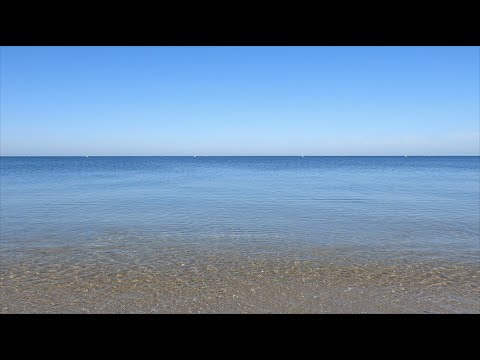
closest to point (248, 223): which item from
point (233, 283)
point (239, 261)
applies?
point (239, 261)

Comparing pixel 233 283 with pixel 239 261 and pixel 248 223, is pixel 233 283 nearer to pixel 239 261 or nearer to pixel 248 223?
pixel 239 261

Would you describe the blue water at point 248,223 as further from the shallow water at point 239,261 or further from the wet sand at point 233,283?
the wet sand at point 233,283

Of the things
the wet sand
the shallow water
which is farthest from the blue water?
A: the wet sand

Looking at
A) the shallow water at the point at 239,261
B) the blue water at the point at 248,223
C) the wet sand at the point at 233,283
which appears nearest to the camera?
the wet sand at the point at 233,283

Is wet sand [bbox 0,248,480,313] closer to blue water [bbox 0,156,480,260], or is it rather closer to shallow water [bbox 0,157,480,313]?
shallow water [bbox 0,157,480,313]

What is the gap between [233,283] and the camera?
6277 mm

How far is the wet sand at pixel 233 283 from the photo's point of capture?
212 inches

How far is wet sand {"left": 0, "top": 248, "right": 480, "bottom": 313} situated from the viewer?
5.38 metres

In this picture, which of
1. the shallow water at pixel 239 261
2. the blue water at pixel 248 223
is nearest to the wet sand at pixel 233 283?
the shallow water at pixel 239 261

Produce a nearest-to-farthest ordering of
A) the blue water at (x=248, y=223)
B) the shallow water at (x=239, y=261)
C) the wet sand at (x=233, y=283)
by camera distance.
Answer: the wet sand at (x=233, y=283), the shallow water at (x=239, y=261), the blue water at (x=248, y=223)
